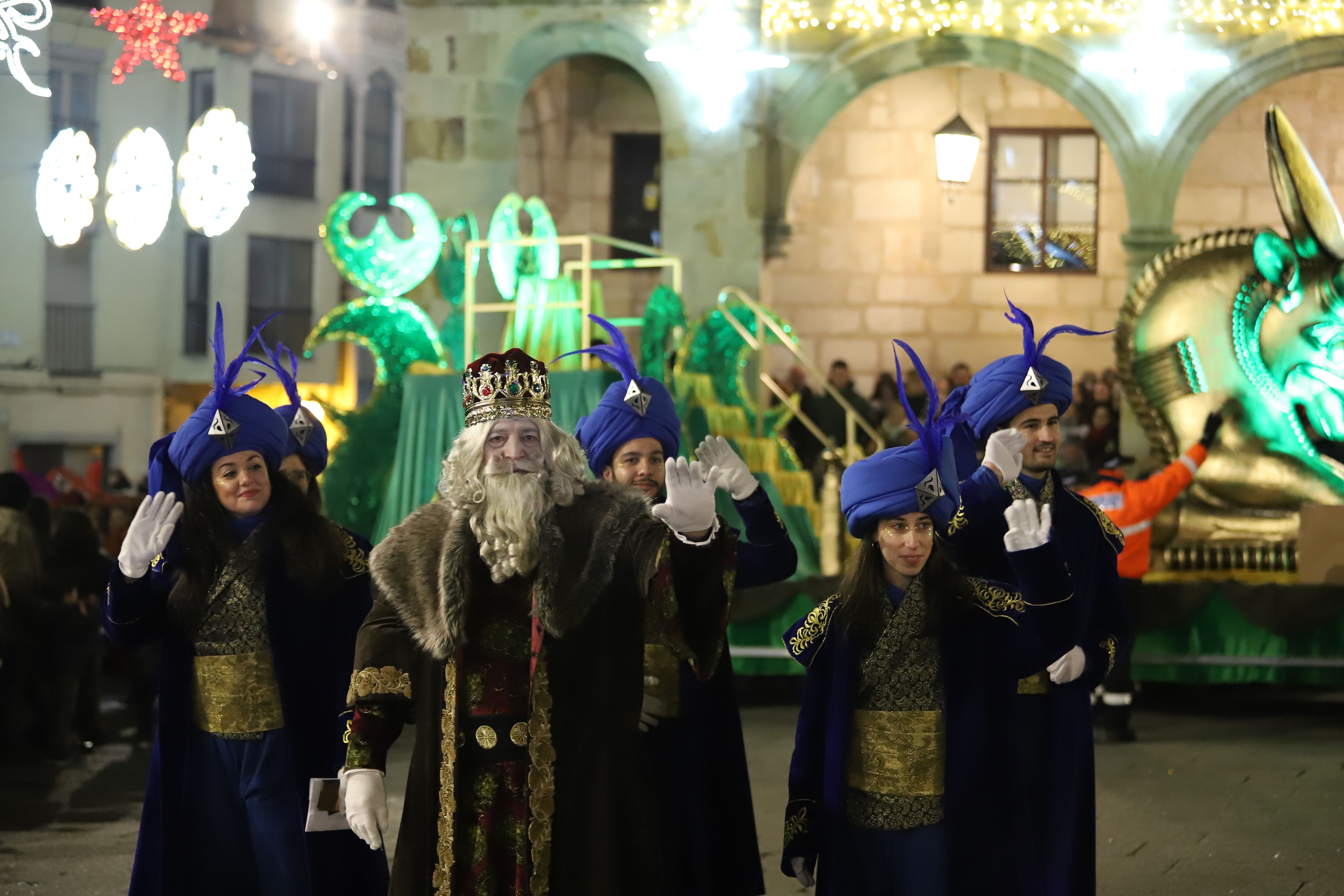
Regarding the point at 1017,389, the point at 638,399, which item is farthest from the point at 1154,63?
the point at 638,399

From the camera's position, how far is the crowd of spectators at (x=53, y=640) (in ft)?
32.4

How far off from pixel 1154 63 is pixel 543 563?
12.6 metres

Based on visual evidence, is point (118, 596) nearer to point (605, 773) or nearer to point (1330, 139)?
point (605, 773)

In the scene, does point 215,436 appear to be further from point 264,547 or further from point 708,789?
point 708,789

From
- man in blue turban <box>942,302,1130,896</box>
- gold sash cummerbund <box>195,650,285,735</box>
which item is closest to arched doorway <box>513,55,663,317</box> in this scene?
man in blue turban <box>942,302,1130,896</box>

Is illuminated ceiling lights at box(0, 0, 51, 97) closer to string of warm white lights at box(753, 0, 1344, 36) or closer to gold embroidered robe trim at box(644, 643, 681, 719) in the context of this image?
gold embroidered robe trim at box(644, 643, 681, 719)

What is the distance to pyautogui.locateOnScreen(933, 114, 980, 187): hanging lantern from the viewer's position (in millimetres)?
14875

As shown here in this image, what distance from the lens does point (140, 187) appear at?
14.9 metres

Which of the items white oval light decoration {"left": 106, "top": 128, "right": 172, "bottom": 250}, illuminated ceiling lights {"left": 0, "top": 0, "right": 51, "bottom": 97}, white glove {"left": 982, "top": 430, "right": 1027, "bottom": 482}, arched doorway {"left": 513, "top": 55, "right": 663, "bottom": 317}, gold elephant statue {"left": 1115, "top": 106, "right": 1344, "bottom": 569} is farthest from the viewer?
arched doorway {"left": 513, "top": 55, "right": 663, "bottom": 317}

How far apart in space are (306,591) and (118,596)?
507 mm

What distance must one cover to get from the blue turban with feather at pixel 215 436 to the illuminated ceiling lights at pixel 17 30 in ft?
14.6

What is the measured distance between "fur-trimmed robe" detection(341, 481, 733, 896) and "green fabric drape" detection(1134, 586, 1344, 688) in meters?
7.53

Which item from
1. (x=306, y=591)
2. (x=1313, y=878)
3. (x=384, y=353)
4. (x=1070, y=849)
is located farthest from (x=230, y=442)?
(x=384, y=353)

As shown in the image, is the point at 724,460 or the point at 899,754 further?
the point at 899,754
